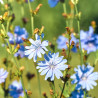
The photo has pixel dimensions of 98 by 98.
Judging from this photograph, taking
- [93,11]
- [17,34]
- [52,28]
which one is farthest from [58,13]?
[17,34]

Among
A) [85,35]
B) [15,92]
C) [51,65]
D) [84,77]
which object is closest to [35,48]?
[51,65]

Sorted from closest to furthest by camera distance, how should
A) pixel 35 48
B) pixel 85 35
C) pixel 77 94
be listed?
pixel 35 48
pixel 77 94
pixel 85 35

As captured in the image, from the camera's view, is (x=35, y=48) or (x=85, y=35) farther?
(x=85, y=35)

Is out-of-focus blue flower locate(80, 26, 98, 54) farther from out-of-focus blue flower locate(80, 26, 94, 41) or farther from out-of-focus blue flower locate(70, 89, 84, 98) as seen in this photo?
out-of-focus blue flower locate(70, 89, 84, 98)

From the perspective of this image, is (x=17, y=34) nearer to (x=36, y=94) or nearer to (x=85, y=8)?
(x=36, y=94)

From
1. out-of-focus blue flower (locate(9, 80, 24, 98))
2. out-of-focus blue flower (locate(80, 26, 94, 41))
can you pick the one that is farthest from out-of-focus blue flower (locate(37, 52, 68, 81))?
out-of-focus blue flower (locate(80, 26, 94, 41))

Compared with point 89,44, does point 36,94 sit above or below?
above

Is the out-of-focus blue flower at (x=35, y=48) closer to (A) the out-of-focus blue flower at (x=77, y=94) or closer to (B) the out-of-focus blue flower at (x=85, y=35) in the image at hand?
(A) the out-of-focus blue flower at (x=77, y=94)

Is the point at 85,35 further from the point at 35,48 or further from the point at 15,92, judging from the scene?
the point at 35,48
